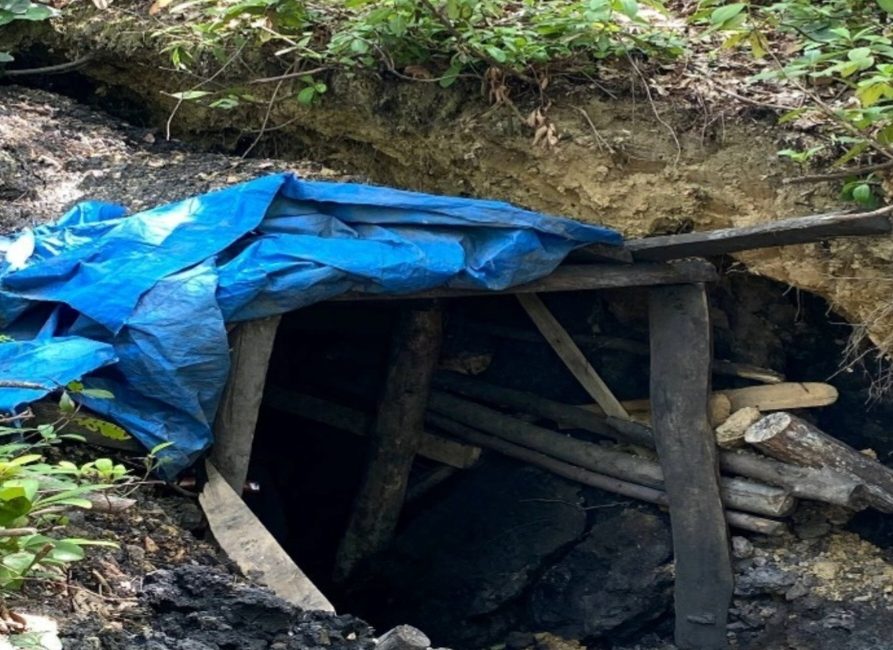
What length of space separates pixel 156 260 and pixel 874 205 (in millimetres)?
2745

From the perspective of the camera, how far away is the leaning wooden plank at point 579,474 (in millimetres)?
5345

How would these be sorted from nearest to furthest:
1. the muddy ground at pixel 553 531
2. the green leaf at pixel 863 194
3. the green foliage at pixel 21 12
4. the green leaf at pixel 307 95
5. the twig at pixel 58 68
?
the muddy ground at pixel 553 531, the green leaf at pixel 863 194, the green leaf at pixel 307 95, the green foliage at pixel 21 12, the twig at pixel 58 68

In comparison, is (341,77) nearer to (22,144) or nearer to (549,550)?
(22,144)

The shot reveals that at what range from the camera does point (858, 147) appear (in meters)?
4.49

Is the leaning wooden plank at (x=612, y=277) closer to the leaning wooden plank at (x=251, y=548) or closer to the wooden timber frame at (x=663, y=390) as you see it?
the wooden timber frame at (x=663, y=390)

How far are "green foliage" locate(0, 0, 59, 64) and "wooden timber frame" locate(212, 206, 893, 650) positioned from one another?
2.61m

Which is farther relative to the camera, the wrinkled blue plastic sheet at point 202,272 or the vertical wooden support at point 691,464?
the vertical wooden support at point 691,464

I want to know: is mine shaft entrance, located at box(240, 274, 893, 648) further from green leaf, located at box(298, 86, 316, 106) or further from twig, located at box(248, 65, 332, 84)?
twig, located at box(248, 65, 332, 84)

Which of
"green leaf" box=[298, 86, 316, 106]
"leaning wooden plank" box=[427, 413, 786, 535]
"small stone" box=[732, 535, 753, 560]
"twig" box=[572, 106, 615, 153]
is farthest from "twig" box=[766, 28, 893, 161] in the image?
"green leaf" box=[298, 86, 316, 106]

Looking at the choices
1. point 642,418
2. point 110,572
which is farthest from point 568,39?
point 110,572

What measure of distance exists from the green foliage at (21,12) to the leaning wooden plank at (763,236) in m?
3.53

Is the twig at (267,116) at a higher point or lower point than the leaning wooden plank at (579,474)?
higher

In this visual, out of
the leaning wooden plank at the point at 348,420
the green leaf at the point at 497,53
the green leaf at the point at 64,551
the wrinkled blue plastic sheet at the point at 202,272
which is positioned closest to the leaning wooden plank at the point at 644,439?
the leaning wooden plank at the point at 348,420

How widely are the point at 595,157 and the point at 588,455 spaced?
57.7 inches
